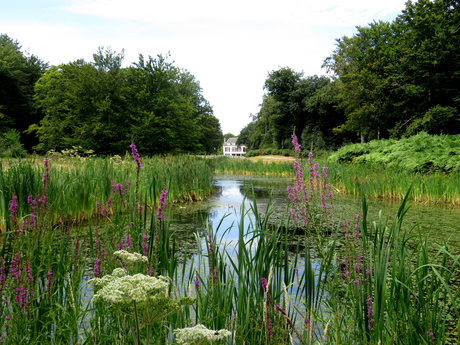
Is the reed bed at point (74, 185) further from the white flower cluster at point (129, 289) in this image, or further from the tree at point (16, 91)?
the tree at point (16, 91)

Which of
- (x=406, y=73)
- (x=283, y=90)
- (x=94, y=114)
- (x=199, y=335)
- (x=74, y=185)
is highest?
(x=283, y=90)

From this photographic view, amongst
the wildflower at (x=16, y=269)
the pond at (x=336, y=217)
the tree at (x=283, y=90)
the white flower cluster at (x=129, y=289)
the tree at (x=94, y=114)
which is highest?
the tree at (x=283, y=90)

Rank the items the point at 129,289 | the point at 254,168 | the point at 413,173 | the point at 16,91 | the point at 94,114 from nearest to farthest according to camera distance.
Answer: the point at 129,289 < the point at 413,173 < the point at 254,168 < the point at 94,114 < the point at 16,91

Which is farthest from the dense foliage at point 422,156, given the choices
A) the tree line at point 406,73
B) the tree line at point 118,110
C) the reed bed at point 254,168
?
the tree line at point 118,110

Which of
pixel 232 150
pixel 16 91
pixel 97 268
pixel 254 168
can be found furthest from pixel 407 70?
pixel 232 150

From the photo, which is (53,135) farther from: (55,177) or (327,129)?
(327,129)

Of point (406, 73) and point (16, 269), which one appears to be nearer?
point (16, 269)

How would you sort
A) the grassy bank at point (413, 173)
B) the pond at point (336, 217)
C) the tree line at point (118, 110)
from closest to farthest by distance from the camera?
1. the pond at point (336, 217)
2. the grassy bank at point (413, 173)
3. the tree line at point (118, 110)

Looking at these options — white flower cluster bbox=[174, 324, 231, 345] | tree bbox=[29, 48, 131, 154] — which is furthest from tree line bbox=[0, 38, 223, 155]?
white flower cluster bbox=[174, 324, 231, 345]

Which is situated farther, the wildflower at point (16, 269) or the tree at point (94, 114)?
the tree at point (94, 114)

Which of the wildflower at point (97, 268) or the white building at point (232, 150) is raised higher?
the white building at point (232, 150)

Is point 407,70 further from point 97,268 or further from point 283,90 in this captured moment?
point 97,268

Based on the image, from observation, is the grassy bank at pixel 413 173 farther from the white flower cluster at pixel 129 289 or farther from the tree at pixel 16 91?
the tree at pixel 16 91

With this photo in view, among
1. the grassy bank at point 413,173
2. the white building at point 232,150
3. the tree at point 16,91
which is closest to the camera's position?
the grassy bank at point 413,173
